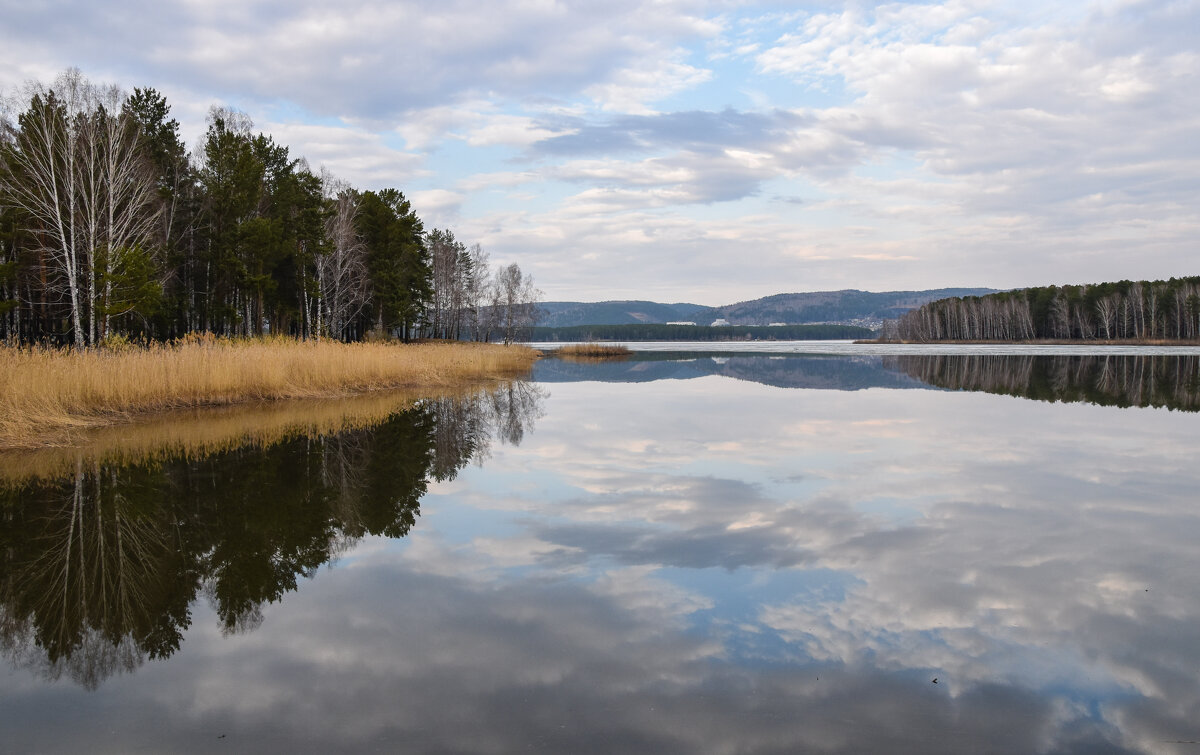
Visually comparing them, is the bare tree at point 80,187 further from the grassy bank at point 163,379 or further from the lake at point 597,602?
the lake at point 597,602

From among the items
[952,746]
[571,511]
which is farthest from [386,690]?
[571,511]

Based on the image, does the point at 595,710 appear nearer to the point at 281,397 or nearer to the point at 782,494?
the point at 782,494

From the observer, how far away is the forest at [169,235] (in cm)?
2514

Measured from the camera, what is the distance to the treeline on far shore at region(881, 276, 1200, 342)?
109 metres

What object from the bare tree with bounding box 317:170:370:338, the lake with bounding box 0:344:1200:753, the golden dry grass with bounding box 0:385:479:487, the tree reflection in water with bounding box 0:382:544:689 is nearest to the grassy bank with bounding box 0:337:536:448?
the golden dry grass with bounding box 0:385:479:487

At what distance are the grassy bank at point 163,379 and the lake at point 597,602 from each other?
1860 millimetres

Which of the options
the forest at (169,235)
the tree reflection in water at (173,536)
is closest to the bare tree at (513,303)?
the forest at (169,235)

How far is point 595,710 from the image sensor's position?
379cm

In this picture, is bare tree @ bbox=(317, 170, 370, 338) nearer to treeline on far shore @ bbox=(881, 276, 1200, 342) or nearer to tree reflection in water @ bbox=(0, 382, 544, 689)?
tree reflection in water @ bbox=(0, 382, 544, 689)

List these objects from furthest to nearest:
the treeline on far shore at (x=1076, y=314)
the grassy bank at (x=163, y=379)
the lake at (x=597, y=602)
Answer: the treeline on far shore at (x=1076, y=314) → the grassy bank at (x=163, y=379) → the lake at (x=597, y=602)

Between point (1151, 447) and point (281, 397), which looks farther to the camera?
point (281, 397)

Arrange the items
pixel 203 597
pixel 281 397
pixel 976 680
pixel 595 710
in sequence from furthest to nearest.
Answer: pixel 281 397 < pixel 203 597 < pixel 976 680 < pixel 595 710

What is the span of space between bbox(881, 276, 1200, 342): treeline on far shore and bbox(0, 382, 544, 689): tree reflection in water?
122907mm

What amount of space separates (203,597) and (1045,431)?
15.1 m
